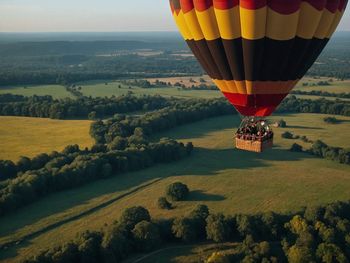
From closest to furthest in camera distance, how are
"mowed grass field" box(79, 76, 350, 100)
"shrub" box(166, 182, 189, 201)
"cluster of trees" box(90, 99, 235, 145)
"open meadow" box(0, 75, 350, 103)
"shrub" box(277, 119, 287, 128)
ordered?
"shrub" box(166, 182, 189, 201) < "cluster of trees" box(90, 99, 235, 145) < "shrub" box(277, 119, 287, 128) < "open meadow" box(0, 75, 350, 103) < "mowed grass field" box(79, 76, 350, 100)

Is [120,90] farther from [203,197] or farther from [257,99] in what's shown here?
[257,99]

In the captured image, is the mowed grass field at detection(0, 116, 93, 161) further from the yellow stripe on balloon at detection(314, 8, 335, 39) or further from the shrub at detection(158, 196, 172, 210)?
the yellow stripe on balloon at detection(314, 8, 335, 39)

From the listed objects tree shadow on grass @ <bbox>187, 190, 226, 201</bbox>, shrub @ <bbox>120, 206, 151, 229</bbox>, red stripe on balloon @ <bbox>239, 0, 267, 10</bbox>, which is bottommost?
tree shadow on grass @ <bbox>187, 190, 226, 201</bbox>

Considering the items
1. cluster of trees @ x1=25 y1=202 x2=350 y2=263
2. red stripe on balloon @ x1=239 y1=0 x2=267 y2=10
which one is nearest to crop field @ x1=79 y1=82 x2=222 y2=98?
cluster of trees @ x1=25 y1=202 x2=350 y2=263

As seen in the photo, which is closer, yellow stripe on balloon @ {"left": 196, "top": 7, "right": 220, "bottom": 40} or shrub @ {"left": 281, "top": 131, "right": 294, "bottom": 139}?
yellow stripe on balloon @ {"left": 196, "top": 7, "right": 220, "bottom": 40}

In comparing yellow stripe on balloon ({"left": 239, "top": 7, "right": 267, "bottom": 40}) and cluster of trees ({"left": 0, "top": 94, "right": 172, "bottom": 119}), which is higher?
yellow stripe on balloon ({"left": 239, "top": 7, "right": 267, "bottom": 40})

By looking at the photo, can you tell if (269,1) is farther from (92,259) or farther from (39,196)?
(39,196)

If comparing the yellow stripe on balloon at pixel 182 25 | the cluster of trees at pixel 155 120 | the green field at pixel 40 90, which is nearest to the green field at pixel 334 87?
the cluster of trees at pixel 155 120

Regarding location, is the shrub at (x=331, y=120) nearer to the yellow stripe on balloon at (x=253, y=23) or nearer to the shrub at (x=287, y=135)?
the shrub at (x=287, y=135)
